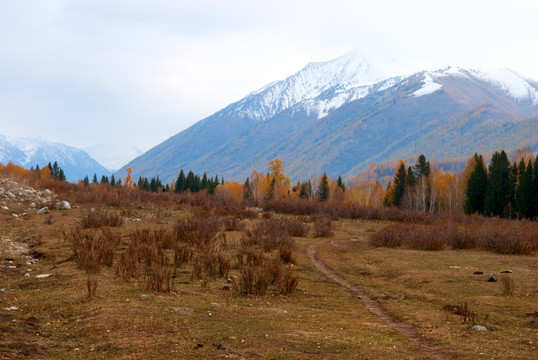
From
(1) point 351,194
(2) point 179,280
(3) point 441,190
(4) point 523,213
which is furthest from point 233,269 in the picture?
(1) point 351,194

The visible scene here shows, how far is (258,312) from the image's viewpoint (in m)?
9.98

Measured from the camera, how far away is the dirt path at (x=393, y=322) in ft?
25.8

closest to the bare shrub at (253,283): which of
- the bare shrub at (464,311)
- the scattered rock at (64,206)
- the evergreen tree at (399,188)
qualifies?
the bare shrub at (464,311)

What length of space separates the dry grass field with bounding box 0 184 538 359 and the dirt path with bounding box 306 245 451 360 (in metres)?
0.07

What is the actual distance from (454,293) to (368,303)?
288 cm

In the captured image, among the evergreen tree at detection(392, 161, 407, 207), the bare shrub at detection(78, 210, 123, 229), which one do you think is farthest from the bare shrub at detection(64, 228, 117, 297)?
the evergreen tree at detection(392, 161, 407, 207)

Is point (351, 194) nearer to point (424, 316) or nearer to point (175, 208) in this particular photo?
point (175, 208)

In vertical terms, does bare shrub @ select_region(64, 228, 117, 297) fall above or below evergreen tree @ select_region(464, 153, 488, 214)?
below

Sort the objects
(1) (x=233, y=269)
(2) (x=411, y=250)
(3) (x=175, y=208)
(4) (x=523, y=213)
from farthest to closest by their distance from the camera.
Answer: (4) (x=523, y=213), (3) (x=175, y=208), (2) (x=411, y=250), (1) (x=233, y=269)

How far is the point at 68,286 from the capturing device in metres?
Result: 11.2

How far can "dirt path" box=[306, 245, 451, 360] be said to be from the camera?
785cm

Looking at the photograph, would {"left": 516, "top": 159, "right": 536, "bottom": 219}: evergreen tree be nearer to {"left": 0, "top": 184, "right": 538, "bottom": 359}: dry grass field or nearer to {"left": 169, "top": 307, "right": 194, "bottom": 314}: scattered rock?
{"left": 0, "top": 184, "right": 538, "bottom": 359}: dry grass field

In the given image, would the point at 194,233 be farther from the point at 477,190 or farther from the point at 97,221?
the point at 477,190

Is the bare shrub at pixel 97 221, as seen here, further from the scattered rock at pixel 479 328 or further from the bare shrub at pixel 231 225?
the scattered rock at pixel 479 328
